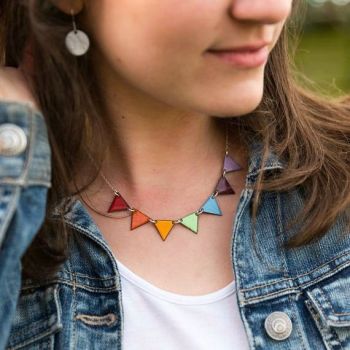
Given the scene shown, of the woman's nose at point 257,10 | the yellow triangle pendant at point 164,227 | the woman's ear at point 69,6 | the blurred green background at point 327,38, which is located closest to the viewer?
the woman's nose at point 257,10

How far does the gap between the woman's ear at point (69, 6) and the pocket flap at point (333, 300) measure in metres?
0.68

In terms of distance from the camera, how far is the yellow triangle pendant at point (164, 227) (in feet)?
6.02

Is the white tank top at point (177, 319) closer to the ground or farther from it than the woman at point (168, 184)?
closer to the ground

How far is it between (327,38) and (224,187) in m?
5.75

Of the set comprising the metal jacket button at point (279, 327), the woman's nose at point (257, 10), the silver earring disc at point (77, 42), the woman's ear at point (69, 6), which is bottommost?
the metal jacket button at point (279, 327)

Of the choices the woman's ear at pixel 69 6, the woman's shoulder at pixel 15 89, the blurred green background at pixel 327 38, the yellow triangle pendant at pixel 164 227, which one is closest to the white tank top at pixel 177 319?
the yellow triangle pendant at pixel 164 227

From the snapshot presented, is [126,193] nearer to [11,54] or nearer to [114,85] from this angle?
[114,85]

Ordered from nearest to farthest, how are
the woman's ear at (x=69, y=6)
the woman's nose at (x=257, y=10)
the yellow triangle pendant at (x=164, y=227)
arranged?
the woman's nose at (x=257, y=10), the woman's ear at (x=69, y=6), the yellow triangle pendant at (x=164, y=227)

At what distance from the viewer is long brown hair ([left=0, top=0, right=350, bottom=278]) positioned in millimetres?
1686

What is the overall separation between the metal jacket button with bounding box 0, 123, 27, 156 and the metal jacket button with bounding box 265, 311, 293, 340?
0.57 m

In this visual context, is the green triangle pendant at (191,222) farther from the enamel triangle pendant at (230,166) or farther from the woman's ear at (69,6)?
the woman's ear at (69,6)

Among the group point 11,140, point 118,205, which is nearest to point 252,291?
point 118,205

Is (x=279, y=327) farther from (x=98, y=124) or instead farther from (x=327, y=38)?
(x=327, y=38)

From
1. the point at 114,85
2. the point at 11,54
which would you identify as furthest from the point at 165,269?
the point at 11,54
